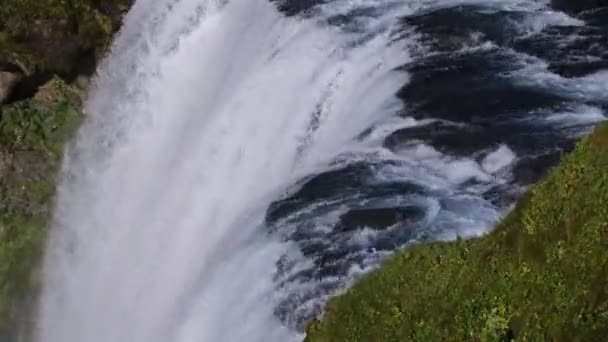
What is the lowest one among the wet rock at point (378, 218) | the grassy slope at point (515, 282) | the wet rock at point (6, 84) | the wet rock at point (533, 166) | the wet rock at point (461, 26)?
the wet rock at point (533, 166)

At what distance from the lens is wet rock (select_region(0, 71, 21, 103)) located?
16.8 meters

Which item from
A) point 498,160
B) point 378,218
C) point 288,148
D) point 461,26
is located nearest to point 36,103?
point 288,148

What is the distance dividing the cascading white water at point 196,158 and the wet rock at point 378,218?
33.2 inches

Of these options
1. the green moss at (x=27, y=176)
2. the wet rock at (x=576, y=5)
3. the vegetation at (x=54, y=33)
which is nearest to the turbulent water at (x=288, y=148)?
the wet rock at (x=576, y=5)

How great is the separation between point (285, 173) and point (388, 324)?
4780 mm

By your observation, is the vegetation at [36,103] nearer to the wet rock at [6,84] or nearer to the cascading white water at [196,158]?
the wet rock at [6,84]

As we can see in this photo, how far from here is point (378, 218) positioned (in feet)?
32.5

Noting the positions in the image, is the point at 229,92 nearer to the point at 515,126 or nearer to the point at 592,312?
the point at 515,126

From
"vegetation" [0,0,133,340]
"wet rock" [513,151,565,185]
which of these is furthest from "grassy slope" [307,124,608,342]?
"vegetation" [0,0,133,340]

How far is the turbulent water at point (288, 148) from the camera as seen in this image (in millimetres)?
9961

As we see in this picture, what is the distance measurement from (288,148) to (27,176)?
6.60 metres

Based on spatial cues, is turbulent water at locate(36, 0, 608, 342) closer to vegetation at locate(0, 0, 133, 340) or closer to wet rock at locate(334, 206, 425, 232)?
wet rock at locate(334, 206, 425, 232)

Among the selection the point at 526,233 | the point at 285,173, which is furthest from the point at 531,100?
the point at 526,233

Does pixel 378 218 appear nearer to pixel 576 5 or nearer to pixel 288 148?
pixel 288 148
